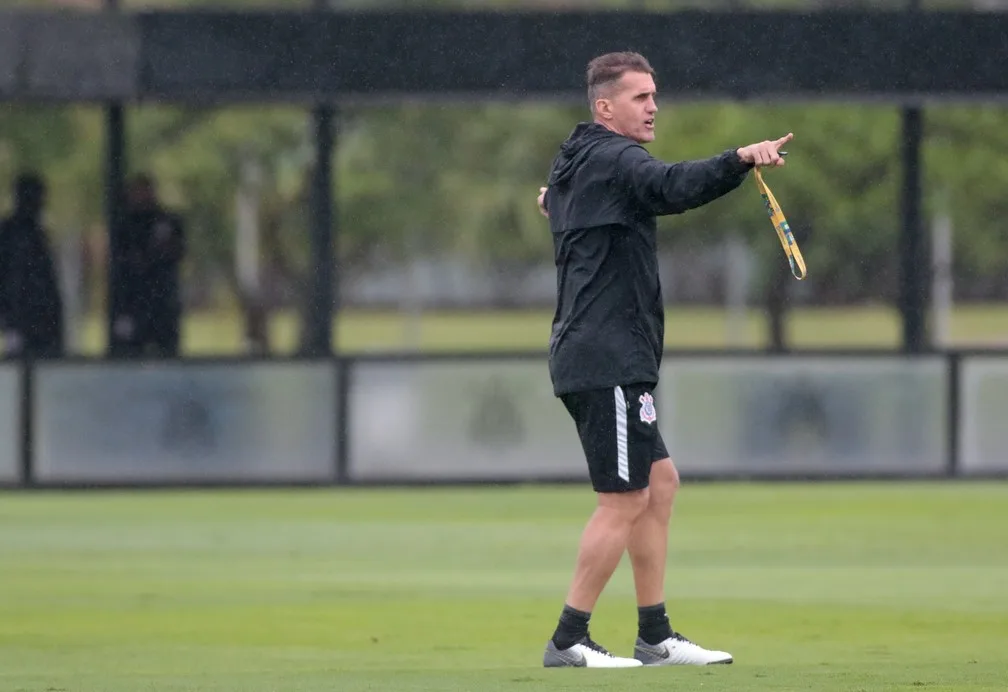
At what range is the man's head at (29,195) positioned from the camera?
1414 centimetres

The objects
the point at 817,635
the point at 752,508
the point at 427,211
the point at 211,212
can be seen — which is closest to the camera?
the point at 817,635

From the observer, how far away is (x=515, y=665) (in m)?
7.18

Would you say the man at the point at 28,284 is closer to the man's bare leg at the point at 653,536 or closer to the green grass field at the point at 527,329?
the man's bare leg at the point at 653,536

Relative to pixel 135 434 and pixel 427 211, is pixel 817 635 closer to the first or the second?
pixel 135 434

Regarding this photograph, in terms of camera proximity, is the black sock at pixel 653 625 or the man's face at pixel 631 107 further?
the black sock at pixel 653 625

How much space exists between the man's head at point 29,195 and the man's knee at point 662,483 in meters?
7.97

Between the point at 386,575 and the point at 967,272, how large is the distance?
54633 millimetres

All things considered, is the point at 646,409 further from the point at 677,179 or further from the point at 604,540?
the point at 677,179

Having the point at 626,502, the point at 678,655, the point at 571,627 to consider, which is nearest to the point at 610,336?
the point at 626,502

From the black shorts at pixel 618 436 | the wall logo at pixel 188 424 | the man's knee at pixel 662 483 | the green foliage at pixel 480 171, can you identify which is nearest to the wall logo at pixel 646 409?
the black shorts at pixel 618 436

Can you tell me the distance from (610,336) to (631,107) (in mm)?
698

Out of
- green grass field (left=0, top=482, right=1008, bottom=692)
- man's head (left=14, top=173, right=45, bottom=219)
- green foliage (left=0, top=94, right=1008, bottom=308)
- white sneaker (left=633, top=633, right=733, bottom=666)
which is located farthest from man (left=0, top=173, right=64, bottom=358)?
green foliage (left=0, top=94, right=1008, bottom=308)

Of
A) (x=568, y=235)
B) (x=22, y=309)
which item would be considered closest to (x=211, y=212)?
(x=22, y=309)

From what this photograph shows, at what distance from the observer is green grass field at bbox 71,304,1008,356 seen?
5825 centimetres
